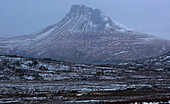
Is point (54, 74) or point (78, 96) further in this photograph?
point (54, 74)

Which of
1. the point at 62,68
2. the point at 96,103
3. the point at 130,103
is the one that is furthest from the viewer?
the point at 62,68

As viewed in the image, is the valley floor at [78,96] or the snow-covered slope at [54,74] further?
the snow-covered slope at [54,74]

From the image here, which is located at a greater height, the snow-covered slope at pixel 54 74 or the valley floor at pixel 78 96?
the snow-covered slope at pixel 54 74

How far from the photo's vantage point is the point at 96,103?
108 feet

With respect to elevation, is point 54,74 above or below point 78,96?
above

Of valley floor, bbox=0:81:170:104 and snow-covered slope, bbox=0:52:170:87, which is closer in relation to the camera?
valley floor, bbox=0:81:170:104

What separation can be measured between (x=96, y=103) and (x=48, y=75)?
52.8 metres

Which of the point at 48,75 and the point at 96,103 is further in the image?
the point at 48,75

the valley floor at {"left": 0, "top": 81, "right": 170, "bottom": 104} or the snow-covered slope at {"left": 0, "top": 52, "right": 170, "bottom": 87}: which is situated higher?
the snow-covered slope at {"left": 0, "top": 52, "right": 170, "bottom": 87}

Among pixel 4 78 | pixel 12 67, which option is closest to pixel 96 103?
pixel 4 78

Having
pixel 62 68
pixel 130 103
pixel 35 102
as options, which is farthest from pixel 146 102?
pixel 62 68

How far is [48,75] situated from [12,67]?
14.1 m

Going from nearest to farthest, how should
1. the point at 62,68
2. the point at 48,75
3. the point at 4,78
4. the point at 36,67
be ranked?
the point at 4,78, the point at 48,75, the point at 36,67, the point at 62,68

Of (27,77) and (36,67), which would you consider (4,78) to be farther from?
(36,67)
